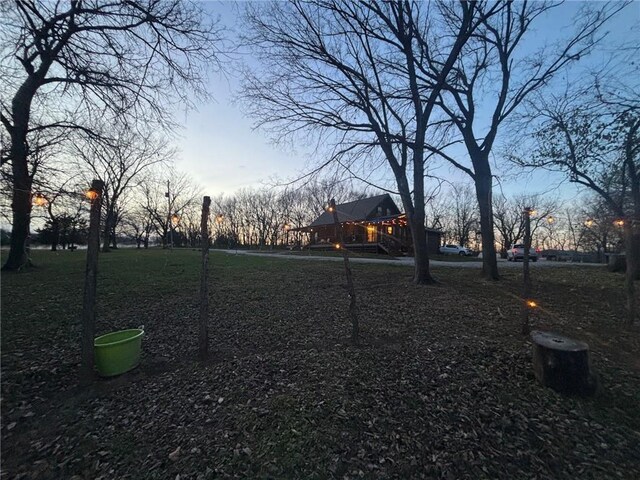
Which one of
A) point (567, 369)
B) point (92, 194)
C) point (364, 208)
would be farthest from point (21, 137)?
point (364, 208)

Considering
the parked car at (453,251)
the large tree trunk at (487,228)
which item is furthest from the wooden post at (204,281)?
the parked car at (453,251)

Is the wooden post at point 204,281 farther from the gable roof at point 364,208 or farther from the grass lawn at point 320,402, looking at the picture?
the gable roof at point 364,208

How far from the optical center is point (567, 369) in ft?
10.3

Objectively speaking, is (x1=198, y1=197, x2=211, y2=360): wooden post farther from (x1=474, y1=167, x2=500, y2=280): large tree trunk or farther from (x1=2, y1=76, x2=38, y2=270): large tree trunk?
(x1=474, y1=167, x2=500, y2=280): large tree trunk

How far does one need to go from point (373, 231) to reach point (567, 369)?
21.0 metres

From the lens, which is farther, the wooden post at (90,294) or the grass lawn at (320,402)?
the wooden post at (90,294)

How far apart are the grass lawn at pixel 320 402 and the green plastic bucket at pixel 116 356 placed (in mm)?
230

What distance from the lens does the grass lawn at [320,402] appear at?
91.1 inches

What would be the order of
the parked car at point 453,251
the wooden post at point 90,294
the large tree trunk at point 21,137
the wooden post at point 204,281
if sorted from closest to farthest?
the wooden post at point 90,294 < the wooden post at point 204,281 < the large tree trunk at point 21,137 < the parked car at point 453,251

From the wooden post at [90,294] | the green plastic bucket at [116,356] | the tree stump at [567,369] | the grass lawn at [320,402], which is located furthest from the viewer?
the green plastic bucket at [116,356]

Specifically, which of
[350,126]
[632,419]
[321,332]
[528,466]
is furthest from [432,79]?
[528,466]

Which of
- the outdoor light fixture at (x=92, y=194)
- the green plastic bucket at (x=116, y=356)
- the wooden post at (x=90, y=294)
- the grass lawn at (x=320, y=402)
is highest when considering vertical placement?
the outdoor light fixture at (x=92, y=194)

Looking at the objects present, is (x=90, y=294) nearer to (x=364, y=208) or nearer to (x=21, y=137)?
(x=21, y=137)

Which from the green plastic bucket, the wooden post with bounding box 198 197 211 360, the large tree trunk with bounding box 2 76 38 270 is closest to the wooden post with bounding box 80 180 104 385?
the green plastic bucket
